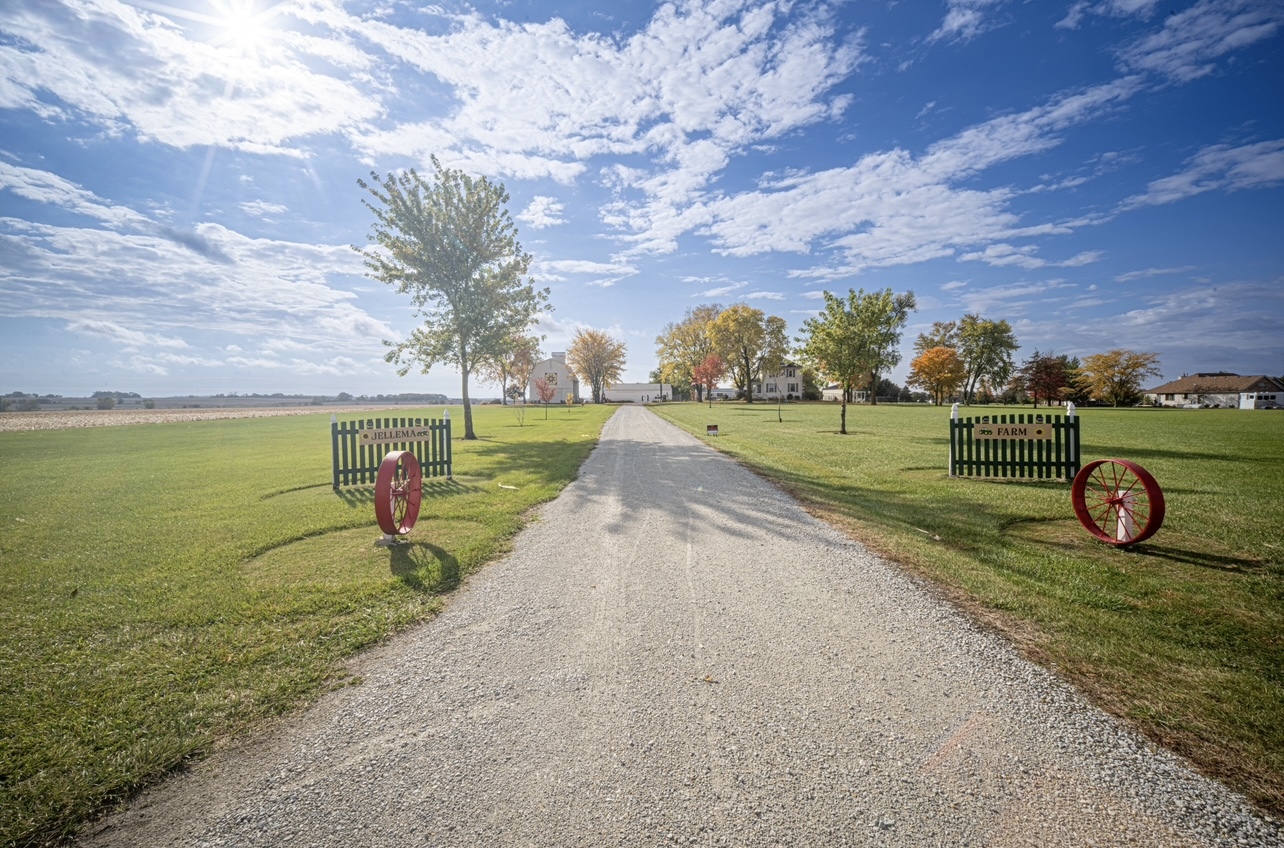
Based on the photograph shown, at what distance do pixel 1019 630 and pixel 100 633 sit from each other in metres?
8.41

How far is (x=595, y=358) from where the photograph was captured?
282 ft

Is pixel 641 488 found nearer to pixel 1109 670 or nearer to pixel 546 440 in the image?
pixel 1109 670

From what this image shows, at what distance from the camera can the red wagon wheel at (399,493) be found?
661 centimetres

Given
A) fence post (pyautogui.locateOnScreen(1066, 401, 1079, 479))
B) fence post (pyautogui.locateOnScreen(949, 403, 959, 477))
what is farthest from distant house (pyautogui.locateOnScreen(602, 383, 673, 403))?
fence post (pyautogui.locateOnScreen(1066, 401, 1079, 479))

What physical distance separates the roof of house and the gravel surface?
124762mm

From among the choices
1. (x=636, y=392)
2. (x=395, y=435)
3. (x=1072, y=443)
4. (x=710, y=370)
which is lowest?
(x=1072, y=443)

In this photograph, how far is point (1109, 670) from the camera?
12.0 ft

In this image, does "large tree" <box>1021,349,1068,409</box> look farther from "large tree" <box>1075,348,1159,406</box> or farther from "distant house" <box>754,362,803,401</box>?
"distant house" <box>754,362,803,401</box>

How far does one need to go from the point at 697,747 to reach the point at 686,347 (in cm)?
8116

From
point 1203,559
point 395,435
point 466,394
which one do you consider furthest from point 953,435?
point 466,394

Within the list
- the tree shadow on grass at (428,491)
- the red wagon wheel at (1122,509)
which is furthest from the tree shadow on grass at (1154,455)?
the tree shadow on grass at (428,491)

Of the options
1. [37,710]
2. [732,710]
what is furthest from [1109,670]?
[37,710]

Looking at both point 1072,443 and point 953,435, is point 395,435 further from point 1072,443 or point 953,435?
point 1072,443

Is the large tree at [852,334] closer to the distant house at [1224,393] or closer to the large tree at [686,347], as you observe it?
the large tree at [686,347]
